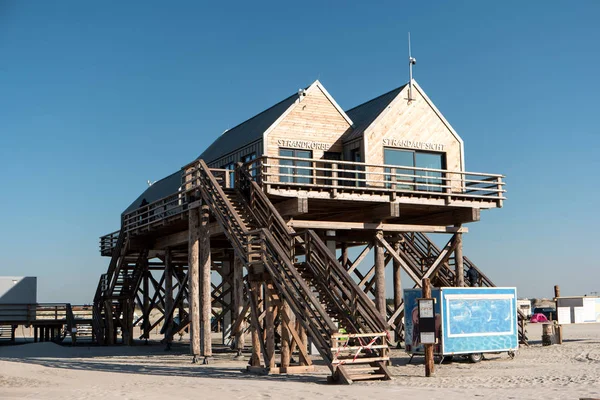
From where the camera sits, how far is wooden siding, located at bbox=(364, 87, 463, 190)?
27594mm

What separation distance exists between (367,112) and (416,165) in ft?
9.52

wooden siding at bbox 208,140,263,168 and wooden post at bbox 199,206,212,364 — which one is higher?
wooden siding at bbox 208,140,263,168

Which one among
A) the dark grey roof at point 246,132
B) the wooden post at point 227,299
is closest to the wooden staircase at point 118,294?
the wooden post at point 227,299

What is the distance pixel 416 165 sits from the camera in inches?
1125

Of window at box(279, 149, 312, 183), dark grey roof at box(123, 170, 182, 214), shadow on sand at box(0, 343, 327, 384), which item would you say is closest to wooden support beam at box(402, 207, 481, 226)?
window at box(279, 149, 312, 183)

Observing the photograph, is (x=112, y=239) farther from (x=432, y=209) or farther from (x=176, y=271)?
(x=432, y=209)

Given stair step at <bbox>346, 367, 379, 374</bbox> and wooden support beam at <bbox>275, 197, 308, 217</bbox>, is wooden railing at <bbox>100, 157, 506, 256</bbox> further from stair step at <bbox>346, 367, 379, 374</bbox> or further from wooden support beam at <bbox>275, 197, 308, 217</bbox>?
stair step at <bbox>346, 367, 379, 374</bbox>

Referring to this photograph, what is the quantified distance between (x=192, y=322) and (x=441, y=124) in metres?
12.0

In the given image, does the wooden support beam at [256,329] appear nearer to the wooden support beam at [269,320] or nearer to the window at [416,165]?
the wooden support beam at [269,320]

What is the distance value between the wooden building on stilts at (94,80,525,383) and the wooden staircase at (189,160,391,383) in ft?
0.14

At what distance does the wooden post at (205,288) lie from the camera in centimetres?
2462

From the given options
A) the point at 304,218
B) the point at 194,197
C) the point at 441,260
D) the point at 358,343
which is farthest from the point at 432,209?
the point at 358,343

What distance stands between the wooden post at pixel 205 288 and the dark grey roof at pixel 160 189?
1290 centimetres

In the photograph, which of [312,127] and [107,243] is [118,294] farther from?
[312,127]
